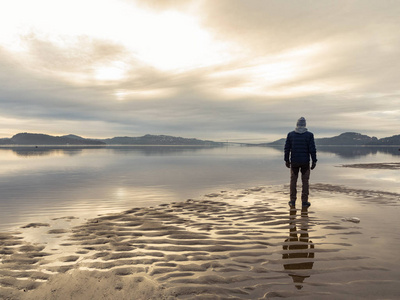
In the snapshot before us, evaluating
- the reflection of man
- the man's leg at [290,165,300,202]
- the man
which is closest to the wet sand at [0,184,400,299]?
the reflection of man

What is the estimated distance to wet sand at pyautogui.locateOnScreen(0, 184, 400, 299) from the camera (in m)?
4.43

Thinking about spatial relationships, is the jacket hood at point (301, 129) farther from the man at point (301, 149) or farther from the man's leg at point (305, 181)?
the man's leg at point (305, 181)

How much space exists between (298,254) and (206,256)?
212 centimetres

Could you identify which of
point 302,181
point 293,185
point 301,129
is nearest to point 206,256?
point 293,185

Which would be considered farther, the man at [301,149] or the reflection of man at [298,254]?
the man at [301,149]

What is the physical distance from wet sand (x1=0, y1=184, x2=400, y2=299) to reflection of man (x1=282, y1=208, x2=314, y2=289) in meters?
0.02

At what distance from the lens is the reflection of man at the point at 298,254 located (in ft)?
16.2

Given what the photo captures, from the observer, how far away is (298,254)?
591 centimetres

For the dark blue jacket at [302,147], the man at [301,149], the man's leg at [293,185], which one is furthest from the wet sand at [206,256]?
the dark blue jacket at [302,147]

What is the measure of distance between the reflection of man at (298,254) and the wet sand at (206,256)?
0.02 metres

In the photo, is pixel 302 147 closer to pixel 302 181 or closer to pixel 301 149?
pixel 301 149

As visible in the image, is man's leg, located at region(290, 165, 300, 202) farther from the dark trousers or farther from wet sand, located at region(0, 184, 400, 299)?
wet sand, located at region(0, 184, 400, 299)

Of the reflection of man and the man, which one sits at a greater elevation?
the man

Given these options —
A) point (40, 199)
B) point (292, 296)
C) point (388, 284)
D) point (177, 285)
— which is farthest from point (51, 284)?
point (40, 199)
